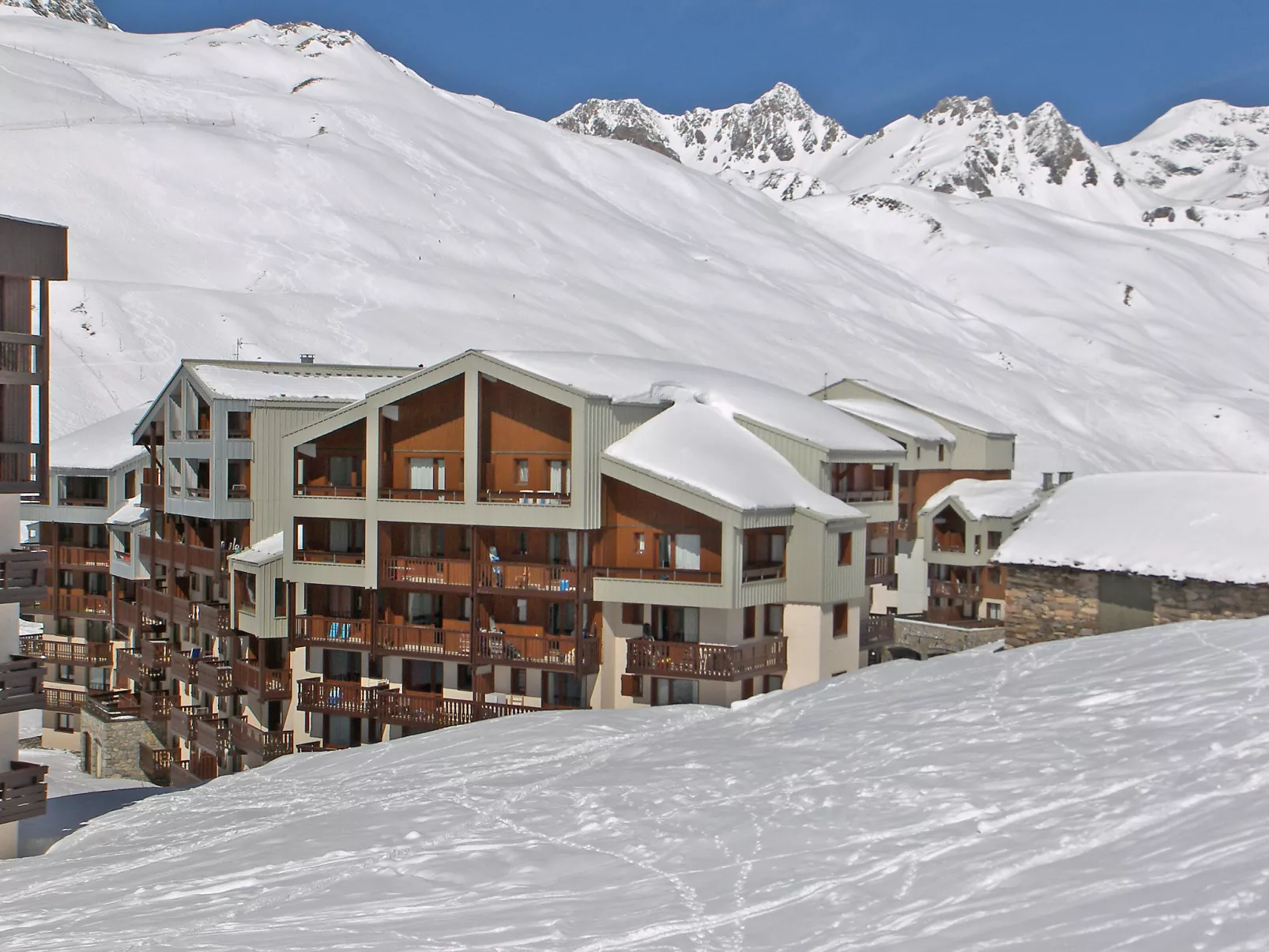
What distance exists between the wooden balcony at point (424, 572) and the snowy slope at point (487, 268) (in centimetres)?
4781

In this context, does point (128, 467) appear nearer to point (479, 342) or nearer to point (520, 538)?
point (520, 538)

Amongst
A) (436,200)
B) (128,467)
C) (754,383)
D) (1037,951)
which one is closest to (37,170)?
(436,200)

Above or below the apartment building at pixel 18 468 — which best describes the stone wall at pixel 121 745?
below

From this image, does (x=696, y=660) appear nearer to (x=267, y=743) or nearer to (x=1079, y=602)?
(x=1079, y=602)

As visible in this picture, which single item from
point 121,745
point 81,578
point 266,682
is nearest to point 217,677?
point 266,682

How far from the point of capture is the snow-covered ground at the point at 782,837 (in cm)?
1269

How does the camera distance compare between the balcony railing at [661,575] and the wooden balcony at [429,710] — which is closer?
the balcony railing at [661,575]

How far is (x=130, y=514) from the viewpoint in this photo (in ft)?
145

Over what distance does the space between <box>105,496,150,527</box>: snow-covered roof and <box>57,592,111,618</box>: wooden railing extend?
11.6 ft

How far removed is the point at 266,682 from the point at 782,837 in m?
23.5

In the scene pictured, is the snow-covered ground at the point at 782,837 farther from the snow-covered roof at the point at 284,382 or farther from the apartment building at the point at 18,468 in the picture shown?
the snow-covered roof at the point at 284,382

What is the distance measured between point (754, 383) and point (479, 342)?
196 feet

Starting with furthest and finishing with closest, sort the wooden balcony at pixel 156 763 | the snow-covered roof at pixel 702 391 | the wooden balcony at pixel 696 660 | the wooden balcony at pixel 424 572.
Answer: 1. the wooden balcony at pixel 156 763
2. the snow-covered roof at pixel 702 391
3. the wooden balcony at pixel 424 572
4. the wooden balcony at pixel 696 660

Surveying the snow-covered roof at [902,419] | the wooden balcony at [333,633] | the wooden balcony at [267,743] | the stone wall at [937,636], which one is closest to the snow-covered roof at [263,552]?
the wooden balcony at [333,633]
